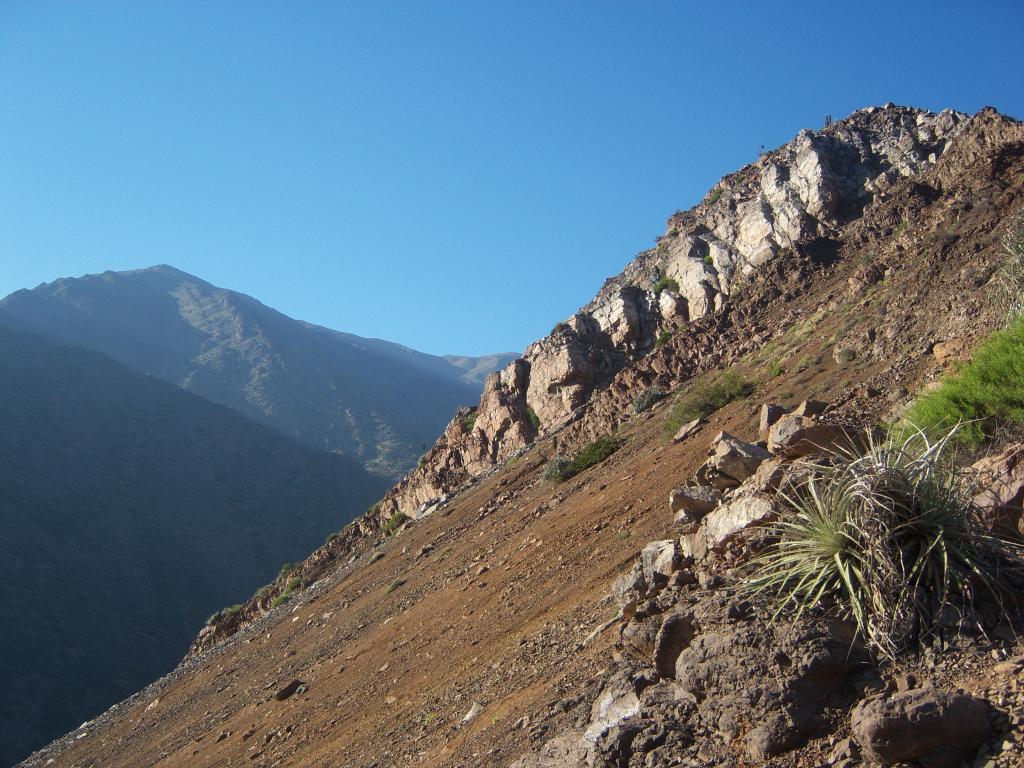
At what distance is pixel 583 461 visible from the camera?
Result: 22.8 m

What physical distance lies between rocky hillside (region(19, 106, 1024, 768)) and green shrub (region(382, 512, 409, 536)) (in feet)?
0.56

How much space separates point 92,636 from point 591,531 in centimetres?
4655

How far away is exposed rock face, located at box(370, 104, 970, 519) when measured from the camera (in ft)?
104

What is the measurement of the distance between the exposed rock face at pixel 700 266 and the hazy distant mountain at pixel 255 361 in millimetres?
59732

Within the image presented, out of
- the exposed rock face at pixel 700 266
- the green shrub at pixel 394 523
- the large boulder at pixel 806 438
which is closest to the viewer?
the large boulder at pixel 806 438

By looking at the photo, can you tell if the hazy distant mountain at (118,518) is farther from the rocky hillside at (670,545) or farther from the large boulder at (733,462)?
the large boulder at (733,462)

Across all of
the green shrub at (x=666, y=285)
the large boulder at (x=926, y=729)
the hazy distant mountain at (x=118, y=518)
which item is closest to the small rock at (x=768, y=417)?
the large boulder at (x=926, y=729)

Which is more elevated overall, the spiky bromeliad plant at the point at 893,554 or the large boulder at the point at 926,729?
the spiky bromeliad plant at the point at 893,554

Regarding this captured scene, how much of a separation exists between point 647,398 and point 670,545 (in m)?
19.7

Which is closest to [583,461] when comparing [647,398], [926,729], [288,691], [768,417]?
[647,398]

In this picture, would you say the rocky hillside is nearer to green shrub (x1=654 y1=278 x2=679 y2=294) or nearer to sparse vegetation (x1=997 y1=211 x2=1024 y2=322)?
green shrub (x1=654 y1=278 x2=679 y2=294)

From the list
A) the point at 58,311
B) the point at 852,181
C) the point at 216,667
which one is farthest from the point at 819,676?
the point at 58,311

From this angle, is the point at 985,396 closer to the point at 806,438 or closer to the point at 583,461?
the point at 806,438

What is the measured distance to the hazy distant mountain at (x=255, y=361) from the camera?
107875 mm
